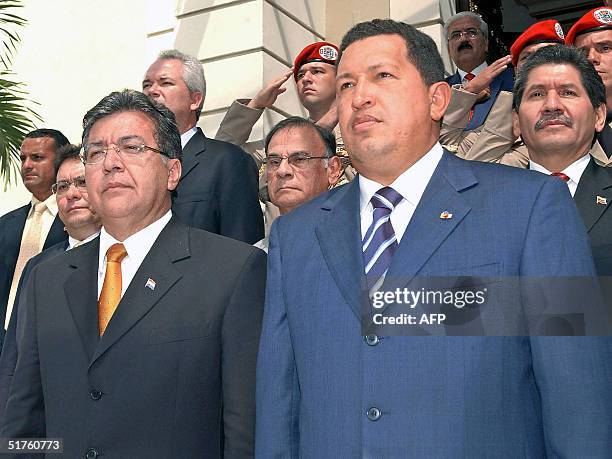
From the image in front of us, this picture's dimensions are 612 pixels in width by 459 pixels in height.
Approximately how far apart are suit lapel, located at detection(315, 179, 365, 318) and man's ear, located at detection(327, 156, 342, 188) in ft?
6.22

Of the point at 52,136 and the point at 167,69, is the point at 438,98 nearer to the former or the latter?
the point at 167,69

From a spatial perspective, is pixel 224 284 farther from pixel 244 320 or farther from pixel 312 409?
pixel 312 409

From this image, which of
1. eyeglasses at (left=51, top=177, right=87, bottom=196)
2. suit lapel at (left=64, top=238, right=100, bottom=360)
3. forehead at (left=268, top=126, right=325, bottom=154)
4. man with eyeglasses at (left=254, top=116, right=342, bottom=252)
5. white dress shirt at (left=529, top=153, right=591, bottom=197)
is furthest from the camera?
eyeglasses at (left=51, top=177, right=87, bottom=196)

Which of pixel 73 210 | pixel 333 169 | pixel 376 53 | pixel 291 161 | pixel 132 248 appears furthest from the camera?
pixel 73 210

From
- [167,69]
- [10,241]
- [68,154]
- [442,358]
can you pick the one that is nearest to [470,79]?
[167,69]

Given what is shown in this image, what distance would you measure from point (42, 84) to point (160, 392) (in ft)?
24.5

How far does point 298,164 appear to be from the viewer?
16.4ft

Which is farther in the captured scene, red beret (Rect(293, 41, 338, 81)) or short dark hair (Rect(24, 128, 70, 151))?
short dark hair (Rect(24, 128, 70, 151))

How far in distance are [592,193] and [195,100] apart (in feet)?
9.17

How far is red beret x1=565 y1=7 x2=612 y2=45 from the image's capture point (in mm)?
5383

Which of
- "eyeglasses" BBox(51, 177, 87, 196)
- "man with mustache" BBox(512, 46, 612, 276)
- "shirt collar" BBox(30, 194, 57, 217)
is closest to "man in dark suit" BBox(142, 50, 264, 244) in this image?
"eyeglasses" BBox(51, 177, 87, 196)

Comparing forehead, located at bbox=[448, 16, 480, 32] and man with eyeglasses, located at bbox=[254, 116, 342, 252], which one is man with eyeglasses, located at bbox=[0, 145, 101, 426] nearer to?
man with eyeglasses, located at bbox=[254, 116, 342, 252]

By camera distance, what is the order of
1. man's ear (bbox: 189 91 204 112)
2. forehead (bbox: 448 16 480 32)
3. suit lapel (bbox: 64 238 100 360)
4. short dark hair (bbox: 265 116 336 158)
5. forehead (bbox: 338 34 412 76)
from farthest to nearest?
forehead (bbox: 448 16 480 32) → man's ear (bbox: 189 91 204 112) → short dark hair (bbox: 265 116 336 158) → suit lapel (bbox: 64 238 100 360) → forehead (bbox: 338 34 412 76)

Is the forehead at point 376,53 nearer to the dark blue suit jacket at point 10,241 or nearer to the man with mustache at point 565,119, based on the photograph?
the man with mustache at point 565,119
